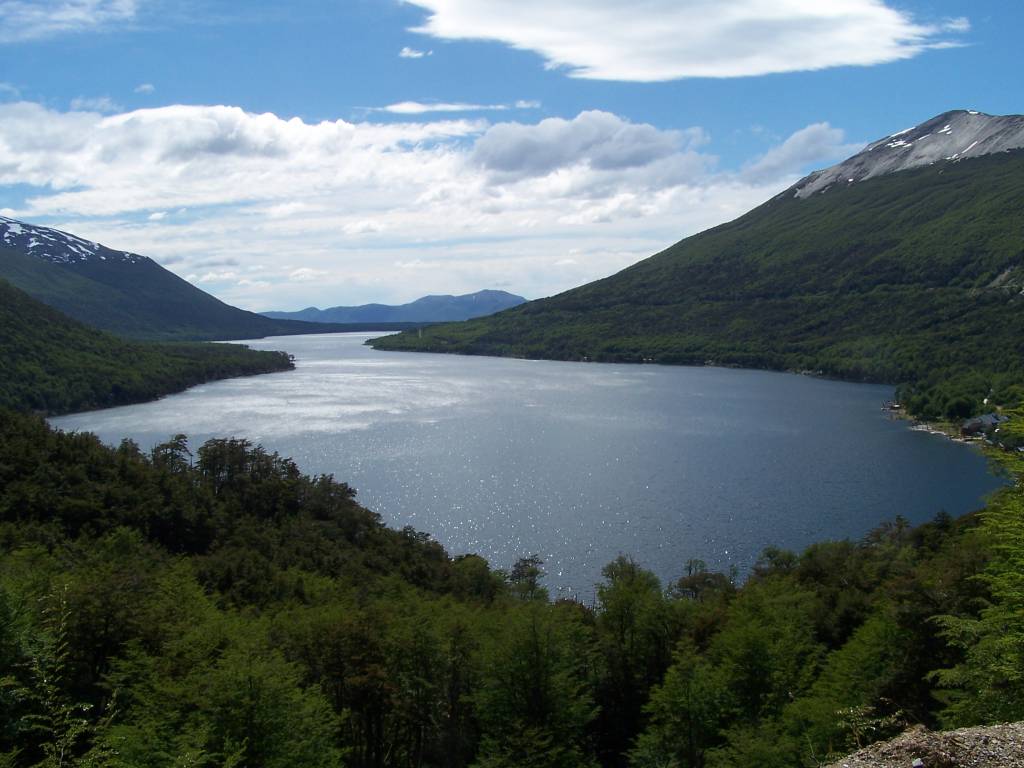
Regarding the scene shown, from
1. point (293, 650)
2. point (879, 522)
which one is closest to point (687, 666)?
point (293, 650)

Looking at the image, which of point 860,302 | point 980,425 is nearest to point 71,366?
point 980,425

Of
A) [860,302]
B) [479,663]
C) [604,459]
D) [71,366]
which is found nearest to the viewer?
[479,663]

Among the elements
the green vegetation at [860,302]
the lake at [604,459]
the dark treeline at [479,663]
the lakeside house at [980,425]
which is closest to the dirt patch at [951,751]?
the dark treeline at [479,663]

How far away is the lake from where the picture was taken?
150 feet

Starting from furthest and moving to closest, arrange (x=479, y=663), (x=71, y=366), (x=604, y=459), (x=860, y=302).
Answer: (x=860, y=302), (x=71, y=366), (x=604, y=459), (x=479, y=663)

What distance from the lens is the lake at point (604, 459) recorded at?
150ft

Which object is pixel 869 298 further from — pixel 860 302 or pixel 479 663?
pixel 479 663

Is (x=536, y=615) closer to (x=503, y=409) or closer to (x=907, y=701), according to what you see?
(x=907, y=701)

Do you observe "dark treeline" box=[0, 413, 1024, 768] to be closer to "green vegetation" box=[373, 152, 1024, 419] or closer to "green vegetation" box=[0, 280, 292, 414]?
"green vegetation" box=[0, 280, 292, 414]

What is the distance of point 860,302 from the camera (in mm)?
145875

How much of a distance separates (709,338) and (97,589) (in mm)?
144250

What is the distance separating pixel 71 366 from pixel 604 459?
241 ft

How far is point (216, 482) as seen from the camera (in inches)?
1828

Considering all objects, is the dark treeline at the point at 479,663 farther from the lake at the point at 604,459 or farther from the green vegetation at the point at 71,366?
the green vegetation at the point at 71,366
